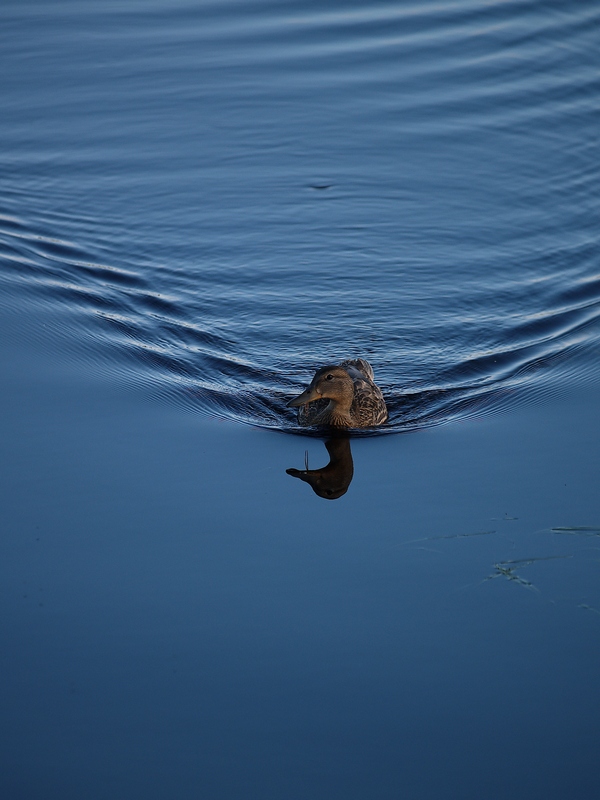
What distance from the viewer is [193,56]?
19.0 meters

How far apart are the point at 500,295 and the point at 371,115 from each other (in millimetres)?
5437

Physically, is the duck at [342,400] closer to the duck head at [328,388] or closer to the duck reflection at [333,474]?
the duck head at [328,388]

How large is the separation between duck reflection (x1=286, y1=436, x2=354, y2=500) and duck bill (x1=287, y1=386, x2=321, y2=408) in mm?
454

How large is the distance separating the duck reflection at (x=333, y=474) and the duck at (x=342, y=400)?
1.03 feet

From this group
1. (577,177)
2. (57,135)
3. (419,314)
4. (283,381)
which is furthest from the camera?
(57,135)

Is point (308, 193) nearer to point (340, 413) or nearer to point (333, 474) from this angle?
point (340, 413)

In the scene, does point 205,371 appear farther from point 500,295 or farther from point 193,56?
point 193,56

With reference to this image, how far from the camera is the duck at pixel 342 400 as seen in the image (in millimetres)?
9977

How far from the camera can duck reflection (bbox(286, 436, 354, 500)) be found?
9039 millimetres

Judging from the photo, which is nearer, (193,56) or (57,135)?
(57,135)

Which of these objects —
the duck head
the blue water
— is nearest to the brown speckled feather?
the duck head

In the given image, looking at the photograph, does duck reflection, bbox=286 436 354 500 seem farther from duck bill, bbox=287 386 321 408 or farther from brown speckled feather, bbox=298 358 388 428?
duck bill, bbox=287 386 321 408

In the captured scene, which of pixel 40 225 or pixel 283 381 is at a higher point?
pixel 40 225

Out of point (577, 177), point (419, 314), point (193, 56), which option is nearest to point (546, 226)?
point (577, 177)
